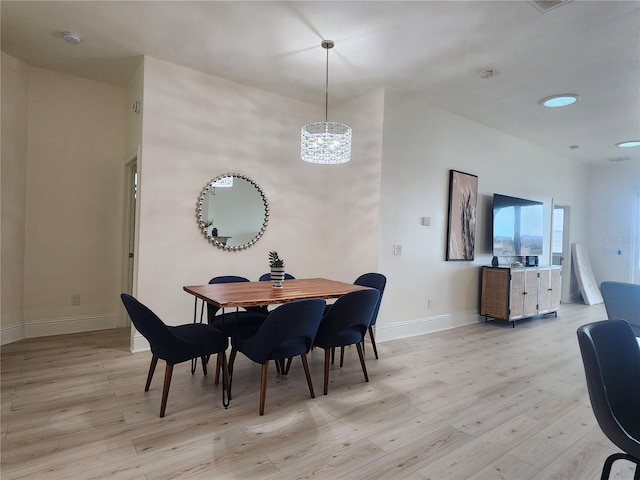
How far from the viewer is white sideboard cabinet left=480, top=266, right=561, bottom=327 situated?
4941 mm

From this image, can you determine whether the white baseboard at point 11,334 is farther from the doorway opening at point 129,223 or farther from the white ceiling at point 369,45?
the white ceiling at point 369,45

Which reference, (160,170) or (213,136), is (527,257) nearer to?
(213,136)

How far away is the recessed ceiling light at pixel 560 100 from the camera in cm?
406

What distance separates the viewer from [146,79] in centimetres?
355

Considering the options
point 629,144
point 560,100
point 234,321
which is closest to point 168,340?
point 234,321

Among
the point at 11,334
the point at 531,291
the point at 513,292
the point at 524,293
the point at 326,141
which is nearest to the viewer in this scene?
the point at 326,141

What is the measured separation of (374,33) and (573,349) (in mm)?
3991

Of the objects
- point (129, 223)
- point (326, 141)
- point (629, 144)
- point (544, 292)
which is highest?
point (629, 144)

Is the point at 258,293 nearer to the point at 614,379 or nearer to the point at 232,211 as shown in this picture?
the point at 232,211

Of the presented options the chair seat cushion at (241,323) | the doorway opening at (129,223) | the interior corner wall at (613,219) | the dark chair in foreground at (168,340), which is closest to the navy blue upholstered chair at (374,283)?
the chair seat cushion at (241,323)

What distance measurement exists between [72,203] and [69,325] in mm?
1409

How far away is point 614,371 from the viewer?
1.41m

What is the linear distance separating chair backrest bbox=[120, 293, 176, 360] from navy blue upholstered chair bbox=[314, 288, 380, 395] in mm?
1066

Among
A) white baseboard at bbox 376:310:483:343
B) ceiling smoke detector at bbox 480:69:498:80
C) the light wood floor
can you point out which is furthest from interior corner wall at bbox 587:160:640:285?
ceiling smoke detector at bbox 480:69:498:80
